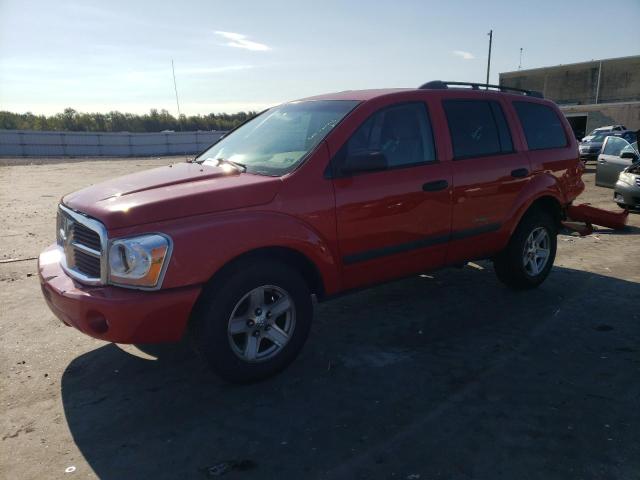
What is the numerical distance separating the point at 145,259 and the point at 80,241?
69 cm

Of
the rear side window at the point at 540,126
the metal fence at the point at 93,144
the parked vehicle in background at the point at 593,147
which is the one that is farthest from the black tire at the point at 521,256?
the metal fence at the point at 93,144

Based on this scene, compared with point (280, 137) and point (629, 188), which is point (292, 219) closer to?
point (280, 137)

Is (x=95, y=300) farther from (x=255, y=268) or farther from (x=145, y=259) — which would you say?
(x=255, y=268)

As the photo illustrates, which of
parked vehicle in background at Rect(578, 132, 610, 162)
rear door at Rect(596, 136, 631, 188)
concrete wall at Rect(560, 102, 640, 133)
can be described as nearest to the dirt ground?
rear door at Rect(596, 136, 631, 188)

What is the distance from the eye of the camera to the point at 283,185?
3.45 m

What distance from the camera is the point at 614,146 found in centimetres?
1159

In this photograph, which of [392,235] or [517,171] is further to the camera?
[517,171]

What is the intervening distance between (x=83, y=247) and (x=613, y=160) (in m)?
11.2

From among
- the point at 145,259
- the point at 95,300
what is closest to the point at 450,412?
the point at 145,259

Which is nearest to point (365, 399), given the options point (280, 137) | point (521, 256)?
point (280, 137)

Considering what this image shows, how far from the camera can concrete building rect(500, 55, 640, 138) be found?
122 ft

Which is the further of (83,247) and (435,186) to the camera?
(435,186)

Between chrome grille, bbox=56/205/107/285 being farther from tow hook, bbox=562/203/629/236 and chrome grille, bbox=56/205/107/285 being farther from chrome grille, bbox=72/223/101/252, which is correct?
tow hook, bbox=562/203/629/236

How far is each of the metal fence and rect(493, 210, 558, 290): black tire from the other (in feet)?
118
